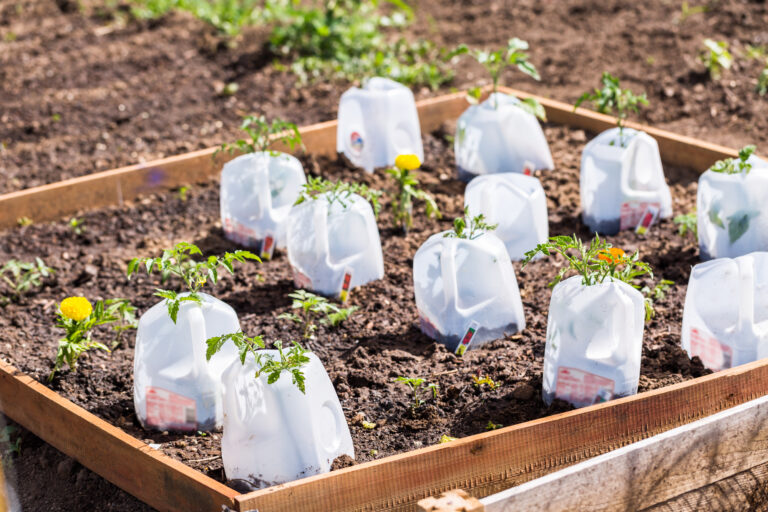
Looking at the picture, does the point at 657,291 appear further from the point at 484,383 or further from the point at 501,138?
the point at 501,138

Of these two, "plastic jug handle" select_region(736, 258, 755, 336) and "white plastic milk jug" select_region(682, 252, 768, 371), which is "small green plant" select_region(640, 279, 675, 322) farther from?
"plastic jug handle" select_region(736, 258, 755, 336)

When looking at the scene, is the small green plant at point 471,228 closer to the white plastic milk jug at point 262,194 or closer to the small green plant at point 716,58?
the white plastic milk jug at point 262,194

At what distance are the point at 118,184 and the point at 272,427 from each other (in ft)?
8.05

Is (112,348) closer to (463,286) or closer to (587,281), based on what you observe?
(463,286)

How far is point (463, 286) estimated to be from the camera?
129 inches

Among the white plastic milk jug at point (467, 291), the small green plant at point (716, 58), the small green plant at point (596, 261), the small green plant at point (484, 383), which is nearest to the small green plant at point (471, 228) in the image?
the white plastic milk jug at point (467, 291)

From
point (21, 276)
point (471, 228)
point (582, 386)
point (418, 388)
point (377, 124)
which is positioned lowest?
point (21, 276)

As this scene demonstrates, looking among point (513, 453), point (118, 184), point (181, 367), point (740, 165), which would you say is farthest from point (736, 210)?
point (118, 184)

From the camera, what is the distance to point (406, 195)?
4098 millimetres

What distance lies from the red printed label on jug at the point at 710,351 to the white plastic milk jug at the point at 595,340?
1.13 ft

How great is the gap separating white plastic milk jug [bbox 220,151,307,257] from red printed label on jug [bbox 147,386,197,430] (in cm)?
126

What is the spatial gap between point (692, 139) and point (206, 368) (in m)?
2.92

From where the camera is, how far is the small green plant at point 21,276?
3.93 metres

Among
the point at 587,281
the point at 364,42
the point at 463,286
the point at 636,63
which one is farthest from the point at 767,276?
the point at 364,42
